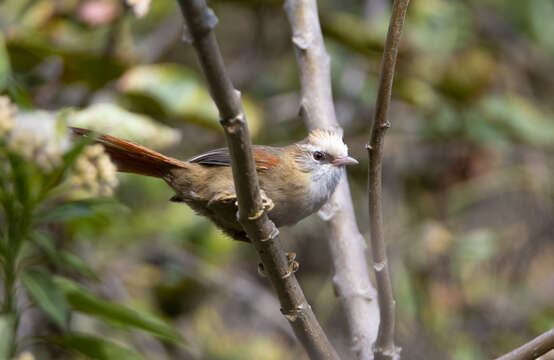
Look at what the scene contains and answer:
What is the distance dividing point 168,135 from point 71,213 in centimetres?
71

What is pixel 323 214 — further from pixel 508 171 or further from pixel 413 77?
pixel 508 171

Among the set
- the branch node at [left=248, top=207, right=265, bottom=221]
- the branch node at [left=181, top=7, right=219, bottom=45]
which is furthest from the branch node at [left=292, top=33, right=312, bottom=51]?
the branch node at [left=181, top=7, right=219, bottom=45]

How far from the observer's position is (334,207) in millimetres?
2758

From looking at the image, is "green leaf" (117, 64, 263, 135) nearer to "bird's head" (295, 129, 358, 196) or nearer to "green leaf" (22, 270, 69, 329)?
"bird's head" (295, 129, 358, 196)

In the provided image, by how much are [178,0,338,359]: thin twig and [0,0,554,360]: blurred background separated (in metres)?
1.99

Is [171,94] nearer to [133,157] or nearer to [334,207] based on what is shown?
[133,157]

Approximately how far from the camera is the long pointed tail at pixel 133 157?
2488mm

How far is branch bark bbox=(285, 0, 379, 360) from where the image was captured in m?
2.52

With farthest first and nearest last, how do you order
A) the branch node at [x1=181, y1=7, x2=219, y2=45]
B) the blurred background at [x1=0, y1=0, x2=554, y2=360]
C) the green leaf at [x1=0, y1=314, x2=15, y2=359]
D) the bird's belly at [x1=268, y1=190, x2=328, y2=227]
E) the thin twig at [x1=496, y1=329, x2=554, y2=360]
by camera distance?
the blurred background at [x1=0, y1=0, x2=554, y2=360]
the bird's belly at [x1=268, y1=190, x2=328, y2=227]
the green leaf at [x1=0, y1=314, x2=15, y2=359]
the thin twig at [x1=496, y1=329, x2=554, y2=360]
the branch node at [x1=181, y1=7, x2=219, y2=45]

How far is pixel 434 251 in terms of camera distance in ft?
16.3

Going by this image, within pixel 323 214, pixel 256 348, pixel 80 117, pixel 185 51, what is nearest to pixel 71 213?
pixel 80 117

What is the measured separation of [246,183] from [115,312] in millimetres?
1051

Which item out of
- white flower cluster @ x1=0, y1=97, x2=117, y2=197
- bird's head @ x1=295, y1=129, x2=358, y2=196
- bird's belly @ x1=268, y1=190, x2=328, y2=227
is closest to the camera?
white flower cluster @ x1=0, y1=97, x2=117, y2=197

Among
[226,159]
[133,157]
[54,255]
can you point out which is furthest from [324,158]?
[54,255]
